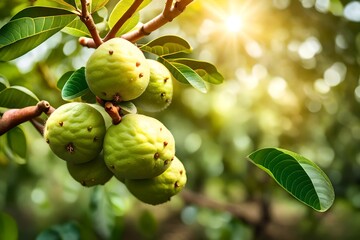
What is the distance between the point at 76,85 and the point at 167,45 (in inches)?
9.8

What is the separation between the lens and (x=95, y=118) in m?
1.10

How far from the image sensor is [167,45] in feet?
3.91

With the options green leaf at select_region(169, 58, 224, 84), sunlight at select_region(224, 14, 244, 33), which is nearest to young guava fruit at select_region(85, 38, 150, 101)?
green leaf at select_region(169, 58, 224, 84)

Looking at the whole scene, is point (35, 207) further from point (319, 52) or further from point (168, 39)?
point (168, 39)

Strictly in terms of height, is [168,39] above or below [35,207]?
above

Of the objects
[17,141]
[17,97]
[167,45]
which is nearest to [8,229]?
[17,141]

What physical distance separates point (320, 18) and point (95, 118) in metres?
1.96

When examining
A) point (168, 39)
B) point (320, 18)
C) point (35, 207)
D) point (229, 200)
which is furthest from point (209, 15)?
point (35, 207)

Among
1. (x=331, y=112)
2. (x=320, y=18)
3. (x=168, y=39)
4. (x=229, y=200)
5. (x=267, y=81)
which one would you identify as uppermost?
(x=168, y=39)

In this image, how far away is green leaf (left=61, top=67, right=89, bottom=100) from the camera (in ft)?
3.51

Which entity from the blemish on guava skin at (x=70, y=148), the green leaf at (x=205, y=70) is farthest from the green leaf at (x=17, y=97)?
the green leaf at (x=205, y=70)

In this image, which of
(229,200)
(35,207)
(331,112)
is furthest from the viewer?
(35,207)

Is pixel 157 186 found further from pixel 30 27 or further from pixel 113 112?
pixel 30 27

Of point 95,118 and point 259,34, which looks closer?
point 95,118
